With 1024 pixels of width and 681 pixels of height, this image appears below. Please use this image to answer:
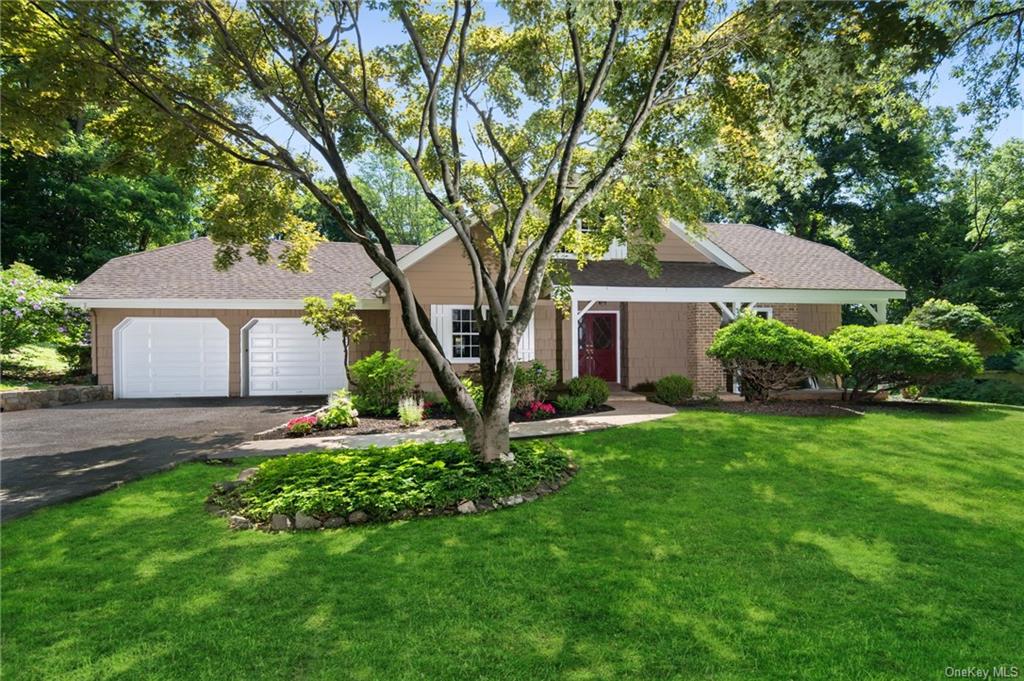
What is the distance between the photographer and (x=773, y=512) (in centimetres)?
536

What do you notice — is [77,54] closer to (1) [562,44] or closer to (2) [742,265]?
(1) [562,44]

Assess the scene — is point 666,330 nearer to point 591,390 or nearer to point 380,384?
point 591,390

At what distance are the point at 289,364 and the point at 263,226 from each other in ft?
22.4

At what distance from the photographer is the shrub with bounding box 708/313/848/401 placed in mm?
10859

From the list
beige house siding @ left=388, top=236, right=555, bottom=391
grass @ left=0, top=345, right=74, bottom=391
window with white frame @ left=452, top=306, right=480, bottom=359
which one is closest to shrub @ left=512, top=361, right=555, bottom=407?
beige house siding @ left=388, top=236, right=555, bottom=391

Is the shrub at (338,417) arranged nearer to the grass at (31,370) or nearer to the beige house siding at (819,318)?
the grass at (31,370)

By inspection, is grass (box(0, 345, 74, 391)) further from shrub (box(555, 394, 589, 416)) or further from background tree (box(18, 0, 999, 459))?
shrub (box(555, 394, 589, 416))

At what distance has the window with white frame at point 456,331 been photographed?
13.5m

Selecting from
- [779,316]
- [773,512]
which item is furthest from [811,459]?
[779,316]

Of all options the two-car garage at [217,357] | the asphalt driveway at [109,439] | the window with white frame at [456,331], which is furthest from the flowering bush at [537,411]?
the two-car garage at [217,357]

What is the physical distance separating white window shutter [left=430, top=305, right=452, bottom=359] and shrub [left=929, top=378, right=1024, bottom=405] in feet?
47.7

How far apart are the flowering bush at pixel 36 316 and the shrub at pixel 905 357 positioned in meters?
20.6

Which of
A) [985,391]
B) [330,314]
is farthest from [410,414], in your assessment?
[985,391]

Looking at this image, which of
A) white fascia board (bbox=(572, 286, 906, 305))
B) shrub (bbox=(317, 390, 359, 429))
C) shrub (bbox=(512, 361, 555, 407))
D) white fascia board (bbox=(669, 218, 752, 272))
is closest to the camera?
shrub (bbox=(317, 390, 359, 429))
